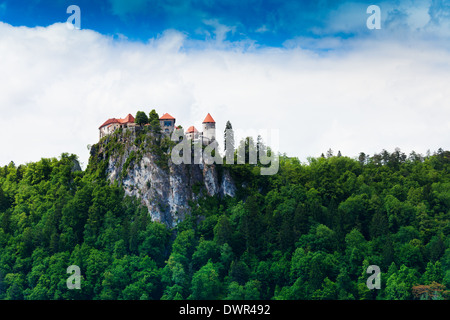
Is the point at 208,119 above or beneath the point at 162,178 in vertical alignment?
above

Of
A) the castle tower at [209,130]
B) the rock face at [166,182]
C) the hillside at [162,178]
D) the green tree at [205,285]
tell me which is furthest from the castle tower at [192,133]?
the green tree at [205,285]

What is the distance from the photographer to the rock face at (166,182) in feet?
291

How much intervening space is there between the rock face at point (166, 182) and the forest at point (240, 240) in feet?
3.51

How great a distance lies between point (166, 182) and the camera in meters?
89.7

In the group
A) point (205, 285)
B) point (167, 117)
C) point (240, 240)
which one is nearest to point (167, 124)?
point (167, 117)

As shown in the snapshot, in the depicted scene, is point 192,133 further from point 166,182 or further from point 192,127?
point 166,182

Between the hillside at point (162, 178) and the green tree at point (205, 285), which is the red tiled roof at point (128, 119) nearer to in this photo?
the hillside at point (162, 178)

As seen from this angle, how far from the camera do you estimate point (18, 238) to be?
8788cm

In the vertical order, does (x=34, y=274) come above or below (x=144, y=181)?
below

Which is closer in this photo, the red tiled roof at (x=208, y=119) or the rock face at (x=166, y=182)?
the rock face at (x=166, y=182)

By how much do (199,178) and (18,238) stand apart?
19.7 metres

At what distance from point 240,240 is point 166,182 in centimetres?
1052
